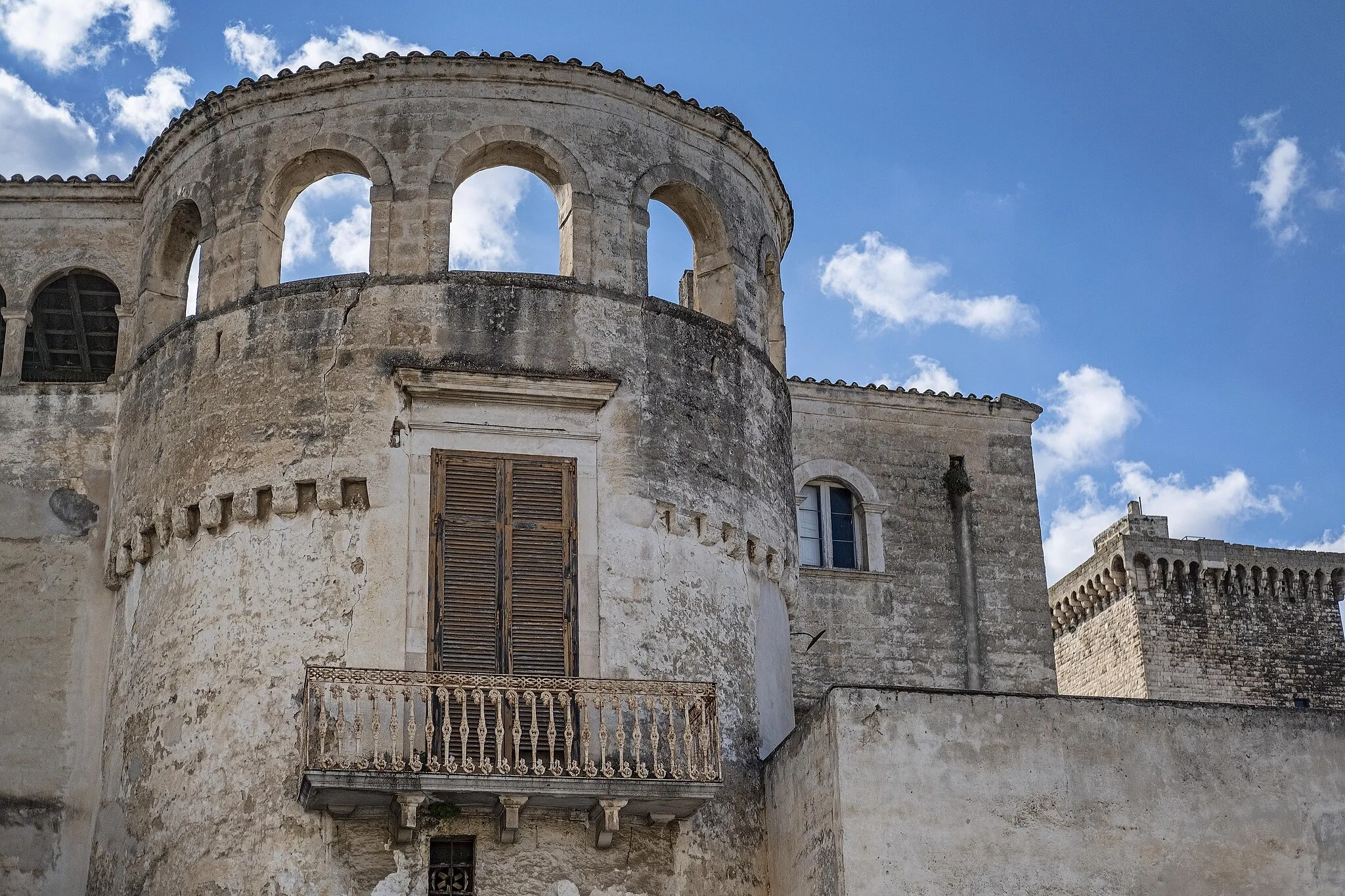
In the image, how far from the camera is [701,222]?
64.1ft

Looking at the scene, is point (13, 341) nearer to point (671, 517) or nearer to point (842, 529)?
point (671, 517)

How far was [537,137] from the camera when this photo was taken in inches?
731

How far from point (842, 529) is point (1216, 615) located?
20.9 m

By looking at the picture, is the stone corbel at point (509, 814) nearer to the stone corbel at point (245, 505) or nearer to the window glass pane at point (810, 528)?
the stone corbel at point (245, 505)

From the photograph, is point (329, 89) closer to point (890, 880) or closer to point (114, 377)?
point (114, 377)

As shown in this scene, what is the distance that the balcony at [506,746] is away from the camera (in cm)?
1516

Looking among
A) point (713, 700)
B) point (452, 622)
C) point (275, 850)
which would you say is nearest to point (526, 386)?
point (452, 622)

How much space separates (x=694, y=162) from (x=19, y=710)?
8.72 m

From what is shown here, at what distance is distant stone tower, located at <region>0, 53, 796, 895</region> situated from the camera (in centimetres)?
1577

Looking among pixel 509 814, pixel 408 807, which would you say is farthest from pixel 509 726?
pixel 408 807

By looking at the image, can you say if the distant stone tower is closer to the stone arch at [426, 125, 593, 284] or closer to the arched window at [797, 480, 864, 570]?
the stone arch at [426, 125, 593, 284]

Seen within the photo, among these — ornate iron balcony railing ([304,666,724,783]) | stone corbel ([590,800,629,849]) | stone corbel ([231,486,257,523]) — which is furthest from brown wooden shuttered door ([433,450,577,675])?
stone corbel ([231,486,257,523])

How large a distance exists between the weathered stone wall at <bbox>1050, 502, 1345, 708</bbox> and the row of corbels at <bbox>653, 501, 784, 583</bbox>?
24.3 meters

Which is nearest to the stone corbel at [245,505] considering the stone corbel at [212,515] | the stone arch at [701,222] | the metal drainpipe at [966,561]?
the stone corbel at [212,515]
